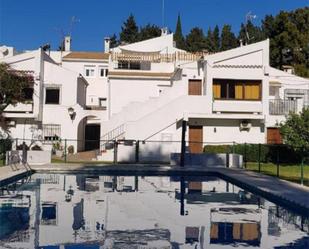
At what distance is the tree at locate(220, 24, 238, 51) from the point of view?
8481cm

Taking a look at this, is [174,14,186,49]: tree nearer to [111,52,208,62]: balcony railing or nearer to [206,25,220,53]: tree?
[206,25,220,53]: tree

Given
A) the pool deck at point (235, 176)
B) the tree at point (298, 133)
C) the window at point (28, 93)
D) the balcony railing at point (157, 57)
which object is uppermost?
the balcony railing at point (157, 57)

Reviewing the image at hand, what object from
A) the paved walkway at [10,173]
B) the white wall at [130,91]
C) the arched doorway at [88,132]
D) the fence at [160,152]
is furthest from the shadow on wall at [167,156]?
the white wall at [130,91]

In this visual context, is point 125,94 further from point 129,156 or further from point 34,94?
point 129,156

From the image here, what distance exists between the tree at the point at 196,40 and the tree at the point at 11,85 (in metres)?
51.4

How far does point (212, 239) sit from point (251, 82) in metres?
26.3

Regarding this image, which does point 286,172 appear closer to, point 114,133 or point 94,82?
point 114,133

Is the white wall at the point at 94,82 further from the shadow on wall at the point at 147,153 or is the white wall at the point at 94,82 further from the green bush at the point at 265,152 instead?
the green bush at the point at 265,152

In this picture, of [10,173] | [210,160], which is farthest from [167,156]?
[10,173]

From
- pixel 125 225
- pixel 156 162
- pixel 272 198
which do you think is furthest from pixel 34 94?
pixel 125 225

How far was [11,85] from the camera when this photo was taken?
33688 millimetres

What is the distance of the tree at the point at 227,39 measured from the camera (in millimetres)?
84812

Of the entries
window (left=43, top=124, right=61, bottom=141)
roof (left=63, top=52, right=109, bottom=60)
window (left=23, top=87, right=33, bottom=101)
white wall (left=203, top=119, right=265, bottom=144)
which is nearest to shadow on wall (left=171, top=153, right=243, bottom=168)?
white wall (left=203, top=119, right=265, bottom=144)

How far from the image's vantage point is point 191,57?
4209 cm
